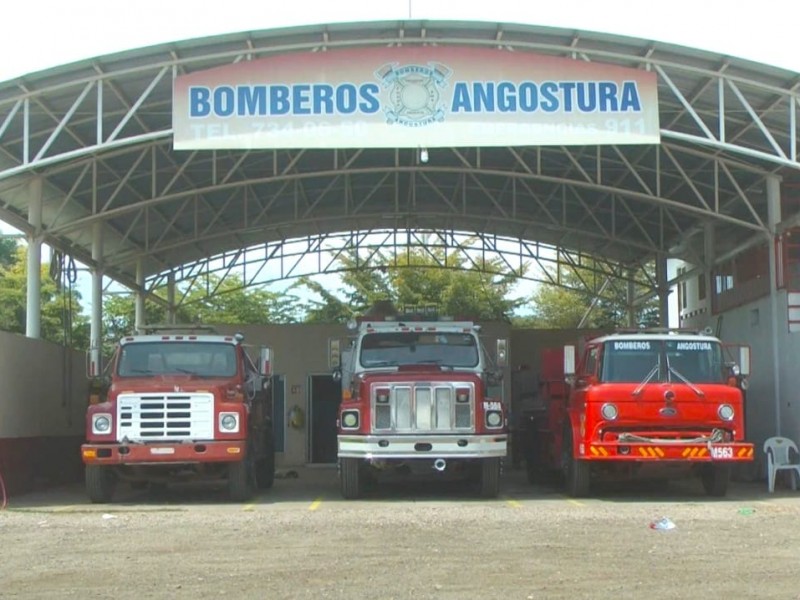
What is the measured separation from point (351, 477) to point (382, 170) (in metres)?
8.72

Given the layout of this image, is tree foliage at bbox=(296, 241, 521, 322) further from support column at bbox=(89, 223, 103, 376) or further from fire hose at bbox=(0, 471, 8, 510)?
fire hose at bbox=(0, 471, 8, 510)

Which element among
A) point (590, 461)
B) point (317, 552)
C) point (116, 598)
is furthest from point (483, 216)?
point (116, 598)

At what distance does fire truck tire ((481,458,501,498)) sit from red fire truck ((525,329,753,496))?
4.08 ft

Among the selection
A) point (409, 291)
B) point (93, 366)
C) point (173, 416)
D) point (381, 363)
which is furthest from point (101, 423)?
point (409, 291)

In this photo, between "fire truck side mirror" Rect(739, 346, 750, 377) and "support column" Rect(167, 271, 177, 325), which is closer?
"fire truck side mirror" Rect(739, 346, 750, 377)

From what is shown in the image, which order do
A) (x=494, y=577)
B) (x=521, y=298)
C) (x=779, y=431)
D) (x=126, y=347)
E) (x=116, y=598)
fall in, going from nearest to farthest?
(x=116, y=598) < (x=494, y=577) < (x=126, y=347) < (x=779, y=431) < (x=521, y=298)

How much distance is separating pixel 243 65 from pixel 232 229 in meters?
12.4

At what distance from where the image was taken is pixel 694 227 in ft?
93.8

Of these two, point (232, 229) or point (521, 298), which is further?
point (521, 298)

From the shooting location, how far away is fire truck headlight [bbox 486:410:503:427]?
53.5ft

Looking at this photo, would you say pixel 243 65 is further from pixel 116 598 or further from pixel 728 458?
pixel 116 598

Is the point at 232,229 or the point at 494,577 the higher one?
the point at 232,229

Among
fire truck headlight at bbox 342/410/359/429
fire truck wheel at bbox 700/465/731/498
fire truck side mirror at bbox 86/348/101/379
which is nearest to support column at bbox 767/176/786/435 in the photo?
fire truck wheel at bbox 700/465/731/498

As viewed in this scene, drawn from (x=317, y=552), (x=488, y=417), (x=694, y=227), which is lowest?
(x=317, y=552)
